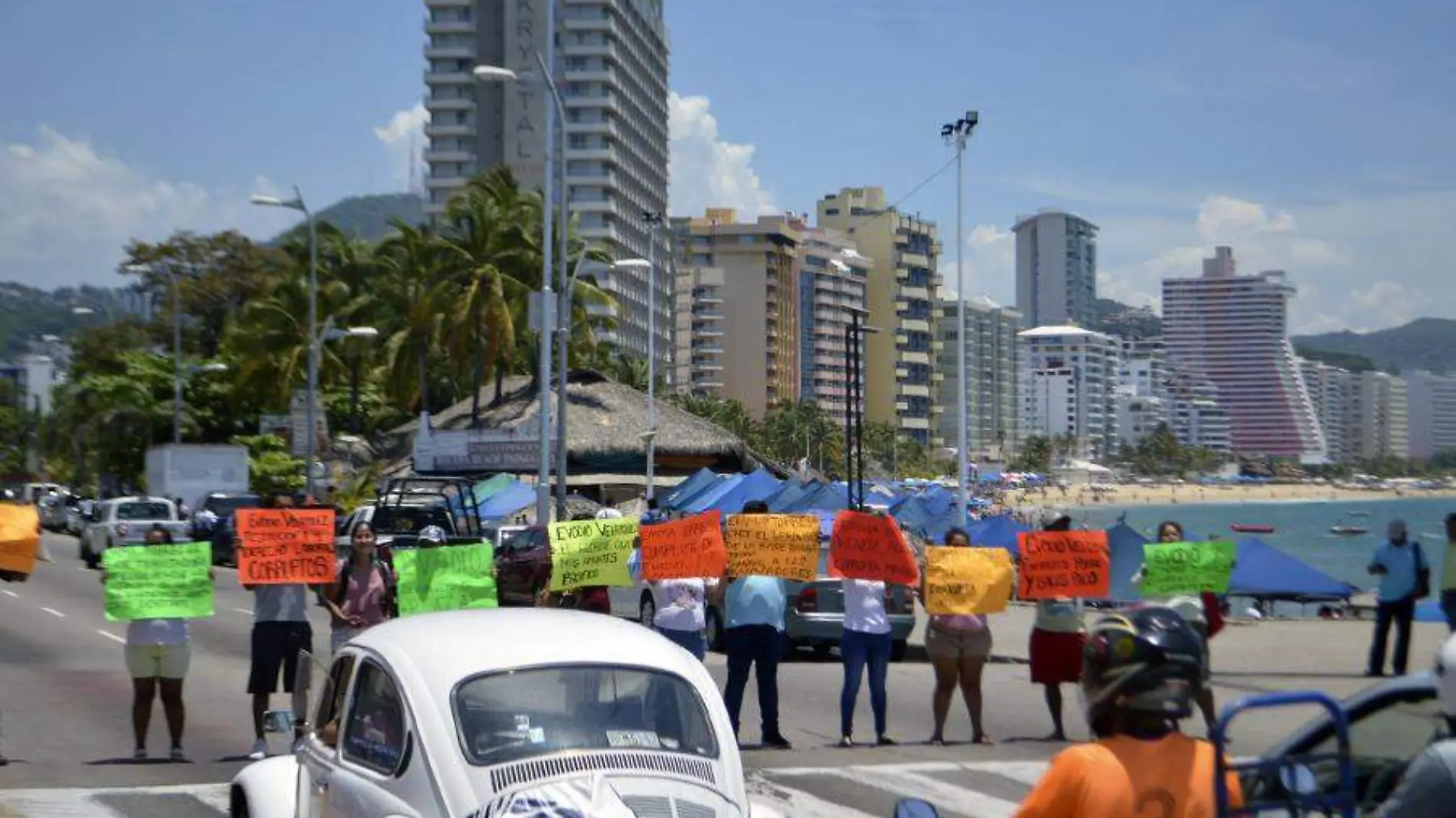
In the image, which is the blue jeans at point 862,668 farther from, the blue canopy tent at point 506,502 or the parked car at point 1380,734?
the blue canopy tent at point 506,502

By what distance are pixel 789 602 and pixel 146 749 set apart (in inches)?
349

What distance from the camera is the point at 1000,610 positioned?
1538cm

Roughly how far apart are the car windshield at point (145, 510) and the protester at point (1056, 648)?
3186cm

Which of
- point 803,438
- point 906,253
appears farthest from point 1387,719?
point 906,253

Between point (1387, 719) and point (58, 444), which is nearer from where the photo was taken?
point (1387, 719)

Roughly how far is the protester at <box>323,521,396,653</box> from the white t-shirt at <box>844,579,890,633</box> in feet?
12.7

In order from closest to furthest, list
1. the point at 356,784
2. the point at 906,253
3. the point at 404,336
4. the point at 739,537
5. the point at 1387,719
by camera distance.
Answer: the point at 1387,719
the point at 356,784
the point at 739,537
the point at 404,336
the point at 906,253

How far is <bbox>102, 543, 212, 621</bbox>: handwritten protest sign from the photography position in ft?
44.8

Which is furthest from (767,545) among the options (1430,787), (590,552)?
(1430,787)

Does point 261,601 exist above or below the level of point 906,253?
below

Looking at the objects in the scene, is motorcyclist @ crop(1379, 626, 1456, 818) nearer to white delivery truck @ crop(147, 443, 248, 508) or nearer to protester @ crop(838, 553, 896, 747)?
protester @ crop(838, 553, 896, 747)

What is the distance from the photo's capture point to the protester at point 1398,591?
19.6 metres

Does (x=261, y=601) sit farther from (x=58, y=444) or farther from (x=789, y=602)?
(x=58, y=444)

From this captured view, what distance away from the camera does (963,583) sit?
1505cm
